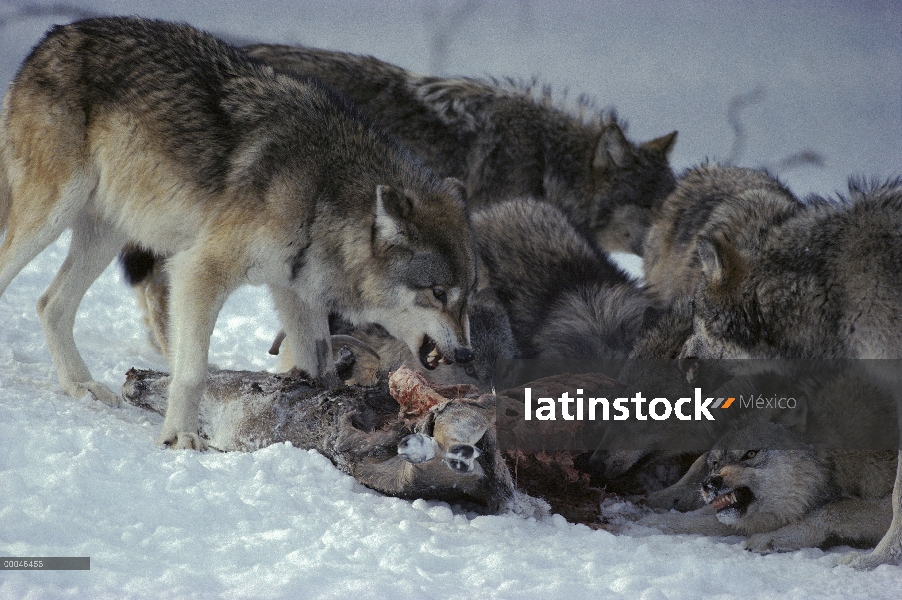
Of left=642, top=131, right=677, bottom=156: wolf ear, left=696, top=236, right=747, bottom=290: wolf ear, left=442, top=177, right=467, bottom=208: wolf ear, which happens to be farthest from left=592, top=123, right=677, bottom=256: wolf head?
left=696, top=236, right=747, bottom=290: wolf ear

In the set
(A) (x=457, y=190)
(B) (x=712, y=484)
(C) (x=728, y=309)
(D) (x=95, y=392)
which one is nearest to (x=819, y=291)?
(C) (x=728, y=309)

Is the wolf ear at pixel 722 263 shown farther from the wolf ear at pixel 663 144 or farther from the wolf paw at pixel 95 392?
the wolf ear at pixel 663 144

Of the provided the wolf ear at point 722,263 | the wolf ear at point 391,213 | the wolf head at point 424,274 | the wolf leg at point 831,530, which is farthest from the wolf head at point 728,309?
the wolf ear at point 391,213

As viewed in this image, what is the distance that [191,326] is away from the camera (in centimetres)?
421

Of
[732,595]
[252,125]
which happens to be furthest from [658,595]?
[252,125]

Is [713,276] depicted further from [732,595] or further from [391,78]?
[391,78]

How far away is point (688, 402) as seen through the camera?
4.19m

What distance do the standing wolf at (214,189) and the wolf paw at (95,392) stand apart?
14 mm

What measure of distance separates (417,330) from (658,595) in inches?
82.5

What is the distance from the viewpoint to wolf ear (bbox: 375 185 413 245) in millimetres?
4266

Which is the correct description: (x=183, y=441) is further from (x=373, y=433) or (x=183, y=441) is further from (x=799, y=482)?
(x=799, y=482)

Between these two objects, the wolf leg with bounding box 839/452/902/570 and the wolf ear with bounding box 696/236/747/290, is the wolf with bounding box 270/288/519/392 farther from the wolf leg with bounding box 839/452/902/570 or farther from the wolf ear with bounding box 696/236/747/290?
the wolf leg with bounding box 839/452/902/570

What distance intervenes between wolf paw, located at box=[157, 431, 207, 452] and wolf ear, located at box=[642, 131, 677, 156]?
17.4 feet

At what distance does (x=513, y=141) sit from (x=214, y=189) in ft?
11.6
